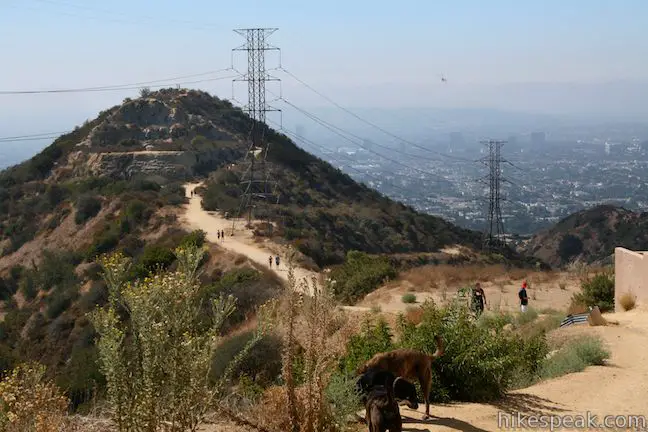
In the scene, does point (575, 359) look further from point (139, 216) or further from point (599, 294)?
point (139, 216)

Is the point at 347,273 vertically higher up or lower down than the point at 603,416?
lower down

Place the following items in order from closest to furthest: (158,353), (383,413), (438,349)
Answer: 1. (158,353)
2. (383,413)
3. (438,349)

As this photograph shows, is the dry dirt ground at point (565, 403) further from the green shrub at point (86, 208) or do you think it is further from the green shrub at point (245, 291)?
the green shrub at point (86, 208)

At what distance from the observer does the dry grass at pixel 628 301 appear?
20062 mm

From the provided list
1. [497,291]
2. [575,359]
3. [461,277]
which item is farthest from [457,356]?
[461,277]

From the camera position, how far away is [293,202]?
203 feet

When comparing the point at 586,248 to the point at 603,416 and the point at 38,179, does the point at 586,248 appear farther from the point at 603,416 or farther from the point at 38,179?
the point at 603,416

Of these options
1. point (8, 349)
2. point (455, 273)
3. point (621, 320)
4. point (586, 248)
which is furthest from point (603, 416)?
point (586, 248)

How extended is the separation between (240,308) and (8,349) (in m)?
10.1

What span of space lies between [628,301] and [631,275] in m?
0.75

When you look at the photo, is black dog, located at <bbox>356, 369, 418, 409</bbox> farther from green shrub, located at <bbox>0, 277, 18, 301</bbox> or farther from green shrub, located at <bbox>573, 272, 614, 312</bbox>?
green shrub, located at <bbox>0, 277, 18, 301</bbox>

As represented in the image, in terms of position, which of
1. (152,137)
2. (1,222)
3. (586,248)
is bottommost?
(586,248)

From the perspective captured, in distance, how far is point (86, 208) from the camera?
5169 centimetres

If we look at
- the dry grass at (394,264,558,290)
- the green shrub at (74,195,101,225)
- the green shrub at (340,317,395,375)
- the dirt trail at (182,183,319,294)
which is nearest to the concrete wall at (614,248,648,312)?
the dry grass at (394,264,558,290)
